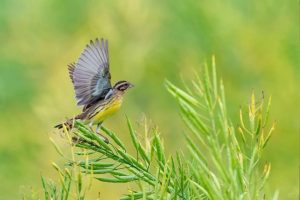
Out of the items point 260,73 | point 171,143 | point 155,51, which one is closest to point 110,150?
point 260,73

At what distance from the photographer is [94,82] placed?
1.65m

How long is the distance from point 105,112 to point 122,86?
0.65ft

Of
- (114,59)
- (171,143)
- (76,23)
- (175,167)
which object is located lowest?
(175,167)

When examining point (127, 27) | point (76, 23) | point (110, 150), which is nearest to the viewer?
point (110, 150)

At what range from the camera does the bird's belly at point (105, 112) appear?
5.19 feet

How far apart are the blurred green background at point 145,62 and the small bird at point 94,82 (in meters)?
0.10

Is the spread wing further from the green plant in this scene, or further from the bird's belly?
the green plant

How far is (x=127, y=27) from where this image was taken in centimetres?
373

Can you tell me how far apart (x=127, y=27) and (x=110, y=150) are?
2.78 m

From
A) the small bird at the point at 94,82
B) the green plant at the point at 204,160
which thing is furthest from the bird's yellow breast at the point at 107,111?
the green plant at the point at 204,160

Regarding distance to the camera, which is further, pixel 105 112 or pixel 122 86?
pixel 122 86

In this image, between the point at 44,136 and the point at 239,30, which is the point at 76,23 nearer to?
the point at 44,136

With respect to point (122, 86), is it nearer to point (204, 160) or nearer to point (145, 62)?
point (204, 160)

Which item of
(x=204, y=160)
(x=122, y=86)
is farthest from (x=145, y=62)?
(x=204, y=160)
